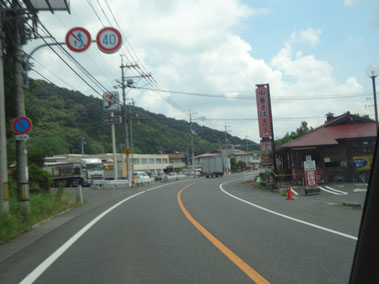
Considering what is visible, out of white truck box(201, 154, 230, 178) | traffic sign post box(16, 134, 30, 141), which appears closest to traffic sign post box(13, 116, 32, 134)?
traffic sign post box(16, 134, 30, 141)

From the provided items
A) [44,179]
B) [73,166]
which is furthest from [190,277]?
[73,166]

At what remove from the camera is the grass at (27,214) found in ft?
28.1

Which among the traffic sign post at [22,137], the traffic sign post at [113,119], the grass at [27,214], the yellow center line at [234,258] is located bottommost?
the yellow center line at [234,258]

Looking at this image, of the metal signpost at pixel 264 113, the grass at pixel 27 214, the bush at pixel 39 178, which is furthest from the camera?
the metal signpost at pixel 264 113

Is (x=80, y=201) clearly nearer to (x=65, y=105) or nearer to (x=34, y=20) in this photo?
(x=34, y=20)

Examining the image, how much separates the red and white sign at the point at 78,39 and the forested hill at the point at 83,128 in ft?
24.9

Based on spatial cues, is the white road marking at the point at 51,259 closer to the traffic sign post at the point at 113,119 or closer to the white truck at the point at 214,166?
the traffic sign post at the point at 113,119

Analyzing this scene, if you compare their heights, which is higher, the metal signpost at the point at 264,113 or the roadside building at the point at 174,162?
the metal signpost at the point at 264,113

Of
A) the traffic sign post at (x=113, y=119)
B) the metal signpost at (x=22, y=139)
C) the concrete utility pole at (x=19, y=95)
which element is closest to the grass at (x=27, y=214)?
the metal signpost at (x=22, y=139)

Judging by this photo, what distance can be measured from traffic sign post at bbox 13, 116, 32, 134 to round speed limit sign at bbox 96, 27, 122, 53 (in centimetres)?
344

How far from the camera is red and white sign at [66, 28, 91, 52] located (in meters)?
11.6

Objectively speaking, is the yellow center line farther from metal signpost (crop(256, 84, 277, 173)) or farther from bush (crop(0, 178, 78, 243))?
metal signpost (crop(256, 84, 277, 173))

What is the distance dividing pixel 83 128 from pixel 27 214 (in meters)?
49.5

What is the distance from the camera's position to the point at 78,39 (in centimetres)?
1173
